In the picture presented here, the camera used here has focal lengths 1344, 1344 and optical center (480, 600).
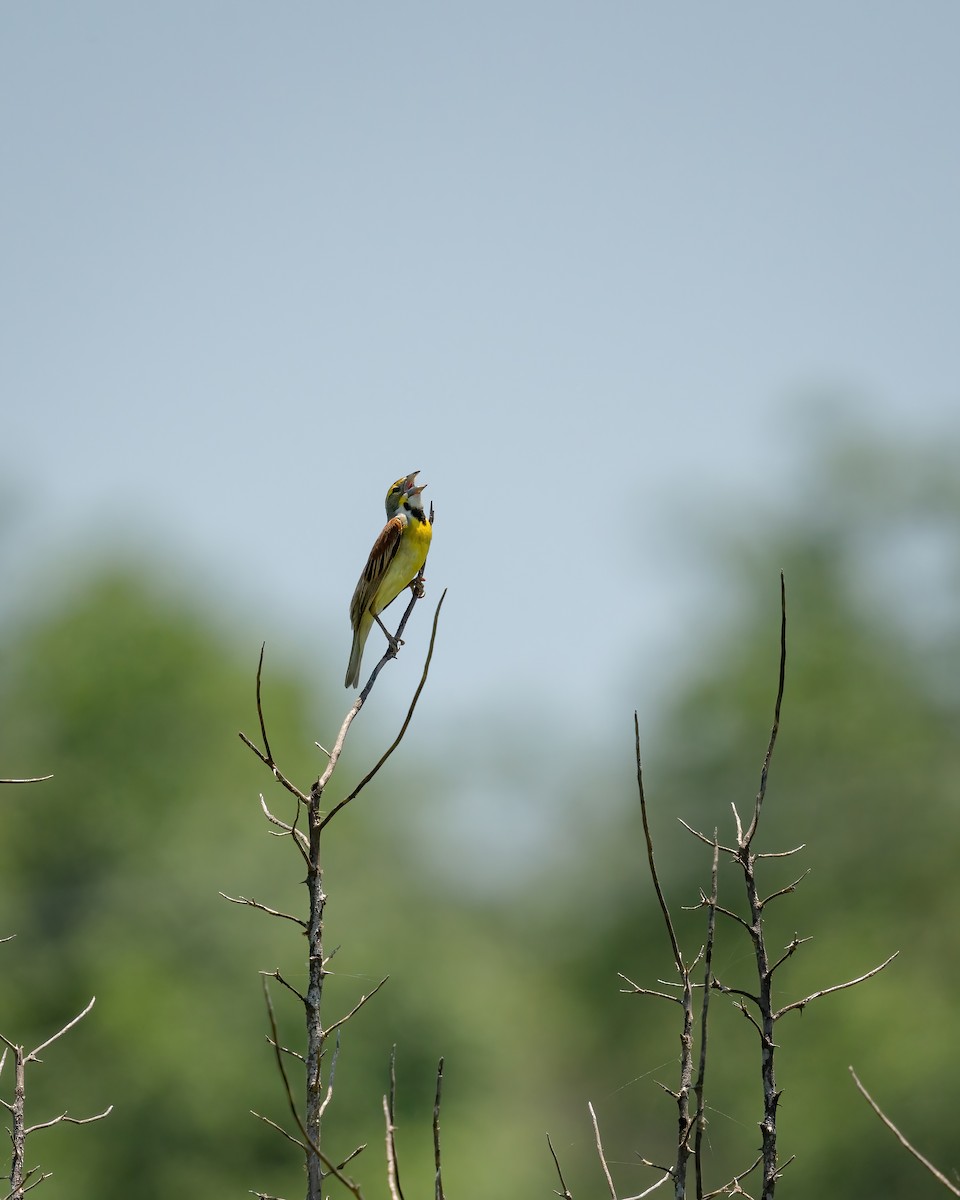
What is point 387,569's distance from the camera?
7961 mm

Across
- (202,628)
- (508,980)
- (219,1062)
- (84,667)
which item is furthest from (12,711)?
(508,980)

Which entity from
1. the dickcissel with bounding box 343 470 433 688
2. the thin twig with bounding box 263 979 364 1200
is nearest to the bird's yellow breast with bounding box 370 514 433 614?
the dickcissel with bounding box 343 470 433 688

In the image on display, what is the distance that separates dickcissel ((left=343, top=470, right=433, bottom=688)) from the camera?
Result: 7652 millimetres

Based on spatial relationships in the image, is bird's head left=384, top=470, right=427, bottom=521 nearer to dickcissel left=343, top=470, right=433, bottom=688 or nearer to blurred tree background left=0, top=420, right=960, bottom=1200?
dickcissel left=343, top=470, right=433, bottom=688

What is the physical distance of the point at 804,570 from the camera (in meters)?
30.2

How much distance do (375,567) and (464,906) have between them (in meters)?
26.4

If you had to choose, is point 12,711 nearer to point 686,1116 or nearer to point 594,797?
point 594,797

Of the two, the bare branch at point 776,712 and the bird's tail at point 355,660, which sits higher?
the bird's tail at point 355,660

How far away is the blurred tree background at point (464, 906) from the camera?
19672mm

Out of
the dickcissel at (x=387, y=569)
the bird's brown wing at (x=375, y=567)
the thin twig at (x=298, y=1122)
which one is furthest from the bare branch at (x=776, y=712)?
the dickcissel at (x=387, y=569)

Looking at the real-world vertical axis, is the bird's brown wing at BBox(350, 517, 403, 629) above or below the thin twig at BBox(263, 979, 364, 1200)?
above

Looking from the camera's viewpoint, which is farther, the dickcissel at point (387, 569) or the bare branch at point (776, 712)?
the dickcissel at point (387, 569)

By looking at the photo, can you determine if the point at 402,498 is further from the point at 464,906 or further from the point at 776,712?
the point at 464,906

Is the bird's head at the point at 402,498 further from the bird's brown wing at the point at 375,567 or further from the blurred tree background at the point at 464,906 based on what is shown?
the blurred tree background at the point at 464,906
